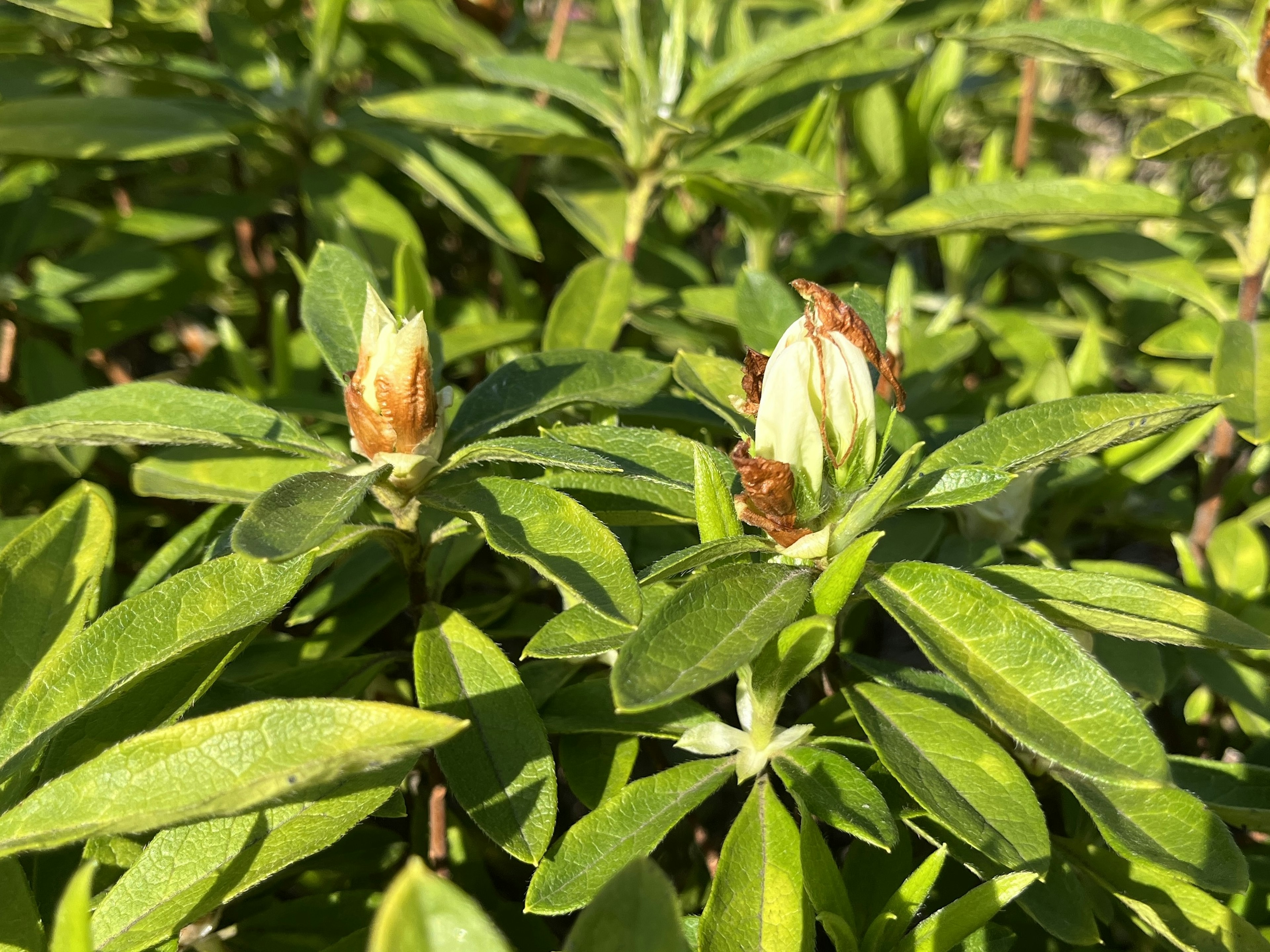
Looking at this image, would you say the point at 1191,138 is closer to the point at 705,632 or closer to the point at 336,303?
the point at 705,632

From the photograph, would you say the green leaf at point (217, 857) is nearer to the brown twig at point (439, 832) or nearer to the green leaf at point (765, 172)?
the brown twig at point (439, 832)

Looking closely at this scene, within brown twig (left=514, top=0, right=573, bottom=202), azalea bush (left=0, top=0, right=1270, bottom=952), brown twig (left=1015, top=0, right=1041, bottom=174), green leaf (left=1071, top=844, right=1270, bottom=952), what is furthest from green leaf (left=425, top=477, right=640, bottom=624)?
brown twig (left=1015, top=0, right=1041, bottom=174)

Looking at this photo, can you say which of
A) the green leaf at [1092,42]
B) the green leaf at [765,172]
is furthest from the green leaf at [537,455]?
the green leaf at [1092,42]

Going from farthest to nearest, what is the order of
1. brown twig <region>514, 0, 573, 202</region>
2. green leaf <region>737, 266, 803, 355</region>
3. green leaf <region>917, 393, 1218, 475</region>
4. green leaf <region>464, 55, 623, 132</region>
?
1. brown twig <region>514, 0, 573, 202</region>
2. green leaf <region>464, 55, 623, 132</region>
3. green leaf <region>737, 266, 803, 355</region>
4. green leaf <region>917, 393, 1218, 475</region>

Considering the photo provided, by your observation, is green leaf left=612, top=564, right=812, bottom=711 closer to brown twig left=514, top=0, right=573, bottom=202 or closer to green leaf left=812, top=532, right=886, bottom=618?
green leaf left=812, top=532, right=886, bottom=618

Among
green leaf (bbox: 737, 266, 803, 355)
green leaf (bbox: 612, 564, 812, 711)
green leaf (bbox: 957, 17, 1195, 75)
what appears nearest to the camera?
green leaf (bbox: 612, 564, 812, 711)

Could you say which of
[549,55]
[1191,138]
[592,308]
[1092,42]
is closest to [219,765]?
[592,308]

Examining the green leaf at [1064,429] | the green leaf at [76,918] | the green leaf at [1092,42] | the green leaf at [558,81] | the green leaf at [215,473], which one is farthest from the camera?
the green leaf at [558,81]
